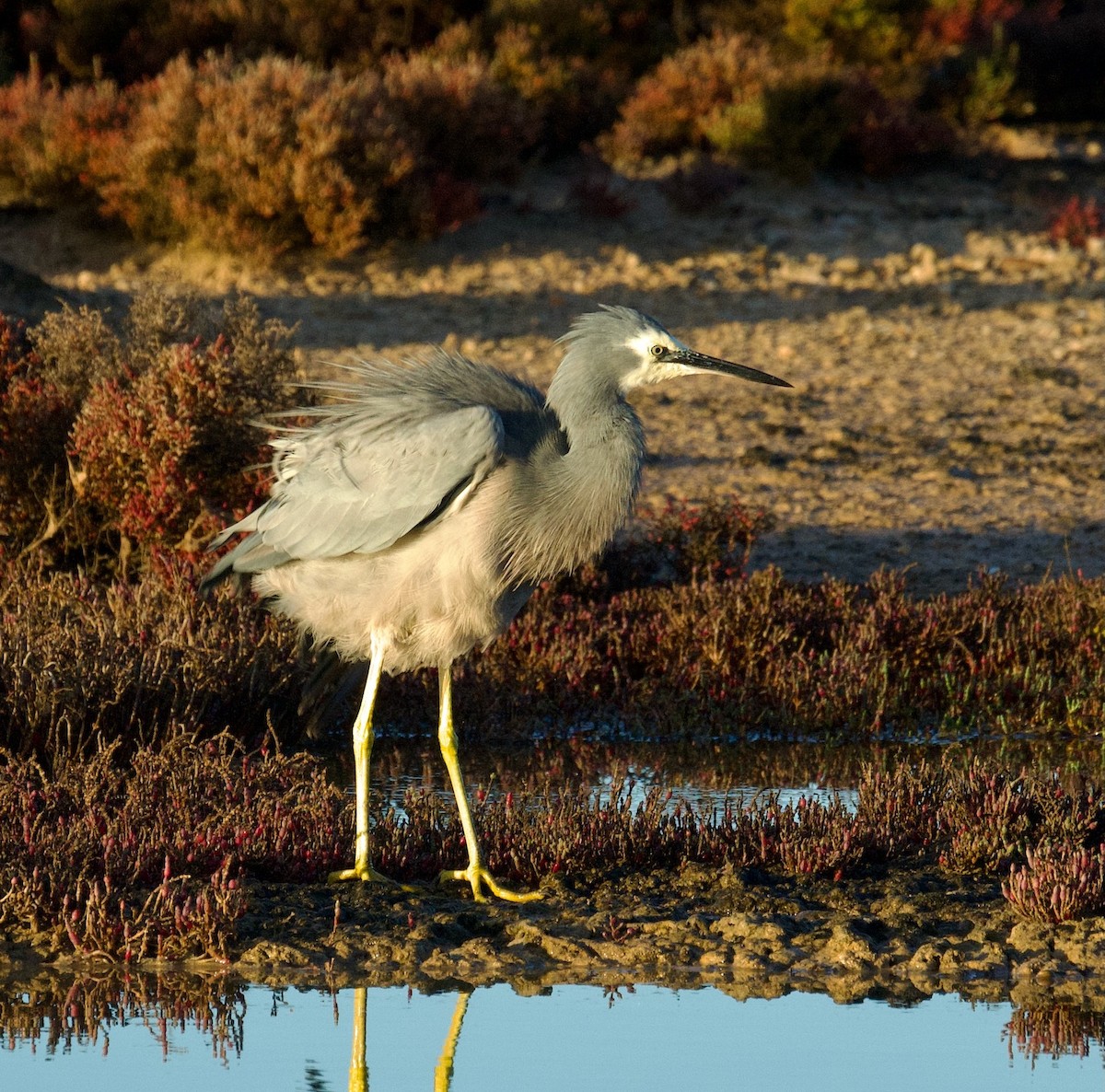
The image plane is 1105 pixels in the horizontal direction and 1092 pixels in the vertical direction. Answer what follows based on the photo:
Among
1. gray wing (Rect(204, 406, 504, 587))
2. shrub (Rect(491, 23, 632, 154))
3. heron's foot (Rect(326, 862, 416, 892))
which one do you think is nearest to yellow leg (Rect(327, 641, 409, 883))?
heron's foot (Rect(326, 862, 416, 892))

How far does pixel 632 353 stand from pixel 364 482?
98 cm

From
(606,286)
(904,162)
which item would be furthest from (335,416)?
(904,162)

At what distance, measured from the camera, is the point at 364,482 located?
5938 mm

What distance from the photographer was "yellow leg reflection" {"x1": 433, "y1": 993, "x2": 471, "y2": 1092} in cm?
430

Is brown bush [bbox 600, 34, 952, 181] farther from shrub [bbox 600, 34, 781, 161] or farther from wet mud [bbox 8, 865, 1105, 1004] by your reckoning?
wet mud [bbox 8, 865, 1105, 1004]

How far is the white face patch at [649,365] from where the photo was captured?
5883 millimetres

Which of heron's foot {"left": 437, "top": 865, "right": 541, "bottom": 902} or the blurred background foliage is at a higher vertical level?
the blurred background foliage

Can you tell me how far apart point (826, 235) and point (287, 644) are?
9.52 metres

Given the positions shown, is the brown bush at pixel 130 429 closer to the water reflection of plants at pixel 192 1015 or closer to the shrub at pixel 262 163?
the water reflection of plants at pixel 192 1015

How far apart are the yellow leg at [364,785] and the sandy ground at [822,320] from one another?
4133mm

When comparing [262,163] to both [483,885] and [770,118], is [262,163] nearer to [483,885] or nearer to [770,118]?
[770,118]

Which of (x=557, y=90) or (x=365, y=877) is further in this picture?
(x=557, y=90)

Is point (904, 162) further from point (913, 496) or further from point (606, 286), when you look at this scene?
point (913, 496)

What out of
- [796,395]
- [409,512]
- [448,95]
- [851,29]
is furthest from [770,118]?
[409,512]
